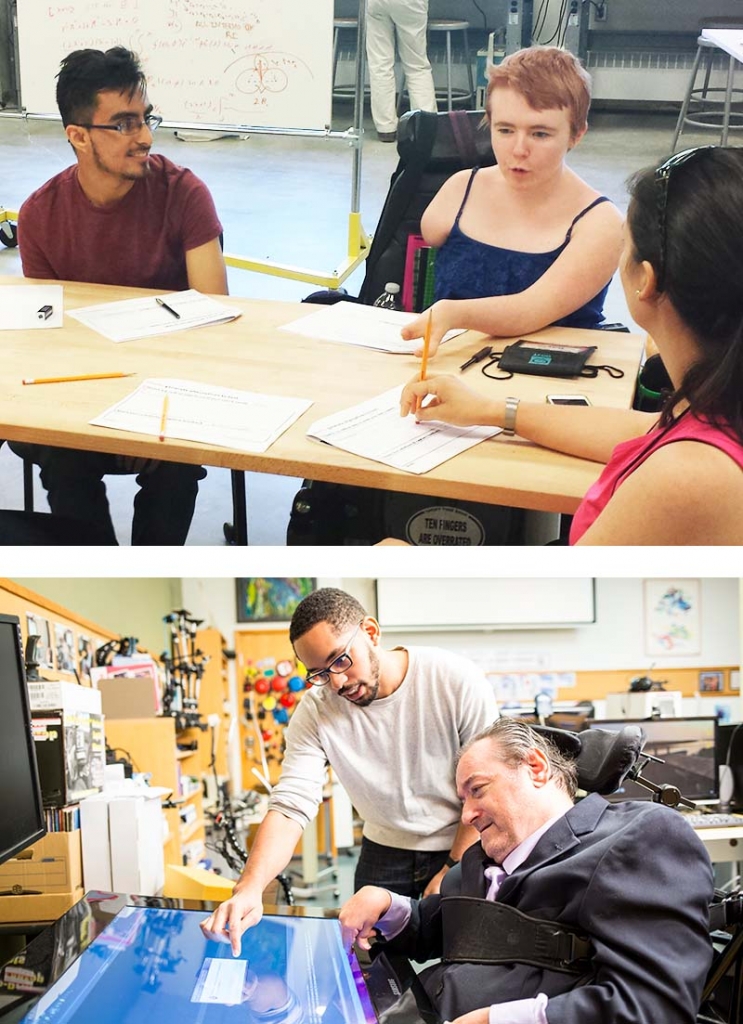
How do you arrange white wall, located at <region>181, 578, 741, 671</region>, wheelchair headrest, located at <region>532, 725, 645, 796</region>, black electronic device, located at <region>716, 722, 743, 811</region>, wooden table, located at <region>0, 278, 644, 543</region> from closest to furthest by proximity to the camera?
wheelchair headrest, located at <region>532, 725, 645, 796</region>, wooden table, located at <region>0, 278, 644, 543</region>, black electronic device, located at <region>716, 722, 743, 811</region>, white wall, located at <region>181, 578, 741, 671</region>

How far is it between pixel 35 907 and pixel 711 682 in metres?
4.45

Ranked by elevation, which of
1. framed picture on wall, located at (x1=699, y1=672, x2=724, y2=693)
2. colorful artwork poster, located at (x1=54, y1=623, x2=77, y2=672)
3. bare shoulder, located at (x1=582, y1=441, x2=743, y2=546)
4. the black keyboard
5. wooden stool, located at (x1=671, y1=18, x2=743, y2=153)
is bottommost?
framed picture on wall, located at (x1=699, y1=672, x2=724, y2=693)

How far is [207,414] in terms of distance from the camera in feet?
6.35

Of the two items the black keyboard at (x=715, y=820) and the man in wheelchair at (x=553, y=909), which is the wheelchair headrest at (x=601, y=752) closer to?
the man in wheelchair at (x=553, y=909)

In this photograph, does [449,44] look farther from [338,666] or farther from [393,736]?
[393,736]

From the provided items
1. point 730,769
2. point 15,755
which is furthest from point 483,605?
point 15,755

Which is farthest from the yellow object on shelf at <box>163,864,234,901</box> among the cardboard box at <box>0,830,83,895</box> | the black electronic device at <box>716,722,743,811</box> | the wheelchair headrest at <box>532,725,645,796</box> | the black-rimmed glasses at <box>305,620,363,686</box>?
the black electronic device at <box>716,722,743,811</box>

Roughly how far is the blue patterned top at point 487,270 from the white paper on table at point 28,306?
2.44 ft

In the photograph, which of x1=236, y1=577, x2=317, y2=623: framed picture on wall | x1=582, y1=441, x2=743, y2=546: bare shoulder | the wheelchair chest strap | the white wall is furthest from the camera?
the white wall

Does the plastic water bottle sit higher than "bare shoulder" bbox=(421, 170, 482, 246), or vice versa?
"bare shoulder" bbox=(421, 170, 482, 246)

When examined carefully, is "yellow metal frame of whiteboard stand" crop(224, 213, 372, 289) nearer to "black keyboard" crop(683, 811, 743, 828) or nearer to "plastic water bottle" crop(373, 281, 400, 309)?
"plastic water bottle" crop(373, 281, 400, 309)

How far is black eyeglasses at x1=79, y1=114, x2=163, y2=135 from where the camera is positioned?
6.64 ft

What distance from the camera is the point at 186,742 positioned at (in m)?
4.80

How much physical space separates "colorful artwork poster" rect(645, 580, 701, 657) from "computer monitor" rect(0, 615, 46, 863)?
4.48 metres
